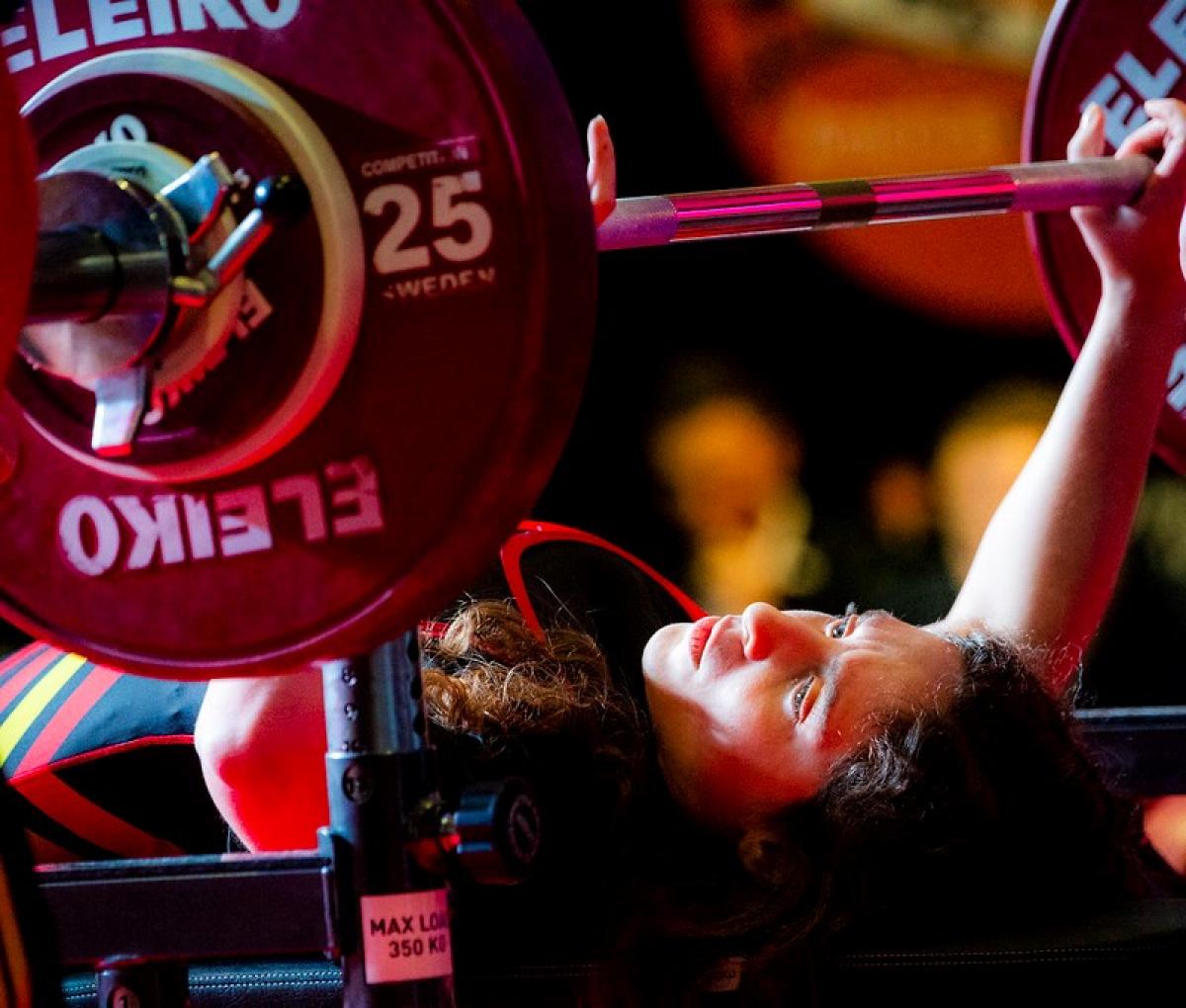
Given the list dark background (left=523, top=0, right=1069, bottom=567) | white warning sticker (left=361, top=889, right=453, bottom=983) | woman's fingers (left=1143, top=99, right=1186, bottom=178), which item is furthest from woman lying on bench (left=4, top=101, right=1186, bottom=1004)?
dark background (left=523, top=0, right=1069, bottom=567)

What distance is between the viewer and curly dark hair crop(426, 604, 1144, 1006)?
124 centimetres

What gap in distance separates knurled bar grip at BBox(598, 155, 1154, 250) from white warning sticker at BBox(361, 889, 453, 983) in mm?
530

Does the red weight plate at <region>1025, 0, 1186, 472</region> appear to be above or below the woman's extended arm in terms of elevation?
above

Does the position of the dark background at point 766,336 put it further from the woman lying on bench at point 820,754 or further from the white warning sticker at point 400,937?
the white warning sticker at point 400,937

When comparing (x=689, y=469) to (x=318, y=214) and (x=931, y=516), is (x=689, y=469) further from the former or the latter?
(x=318, y=214)

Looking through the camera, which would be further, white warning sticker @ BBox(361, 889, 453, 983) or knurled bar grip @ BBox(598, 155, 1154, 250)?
knurled bar grip @ BBox(598, 155, 1154, 250)

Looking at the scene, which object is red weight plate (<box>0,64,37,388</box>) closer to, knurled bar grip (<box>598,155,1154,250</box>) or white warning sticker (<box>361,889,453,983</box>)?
white warning sticker (<box>361,889,453,983</box>)

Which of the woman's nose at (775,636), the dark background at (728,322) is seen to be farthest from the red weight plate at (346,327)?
the dark background at (728,322)

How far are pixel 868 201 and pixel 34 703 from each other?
1012 millimetres

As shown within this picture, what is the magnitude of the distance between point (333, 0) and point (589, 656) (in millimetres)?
882

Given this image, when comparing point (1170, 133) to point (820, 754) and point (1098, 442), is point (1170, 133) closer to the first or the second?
point (1098, 442)

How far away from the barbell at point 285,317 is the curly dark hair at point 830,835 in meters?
0.50

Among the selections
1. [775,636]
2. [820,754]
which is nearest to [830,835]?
[820,754]

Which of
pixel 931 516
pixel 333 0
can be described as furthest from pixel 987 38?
pixel 333 0
